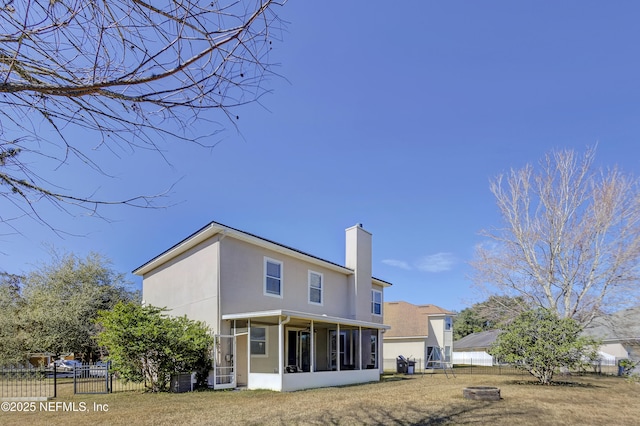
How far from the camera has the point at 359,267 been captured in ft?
72.1

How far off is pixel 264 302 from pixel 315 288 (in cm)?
360

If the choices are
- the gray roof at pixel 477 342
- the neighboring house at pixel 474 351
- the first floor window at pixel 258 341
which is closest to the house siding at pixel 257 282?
the first floor window at pixel 258 341

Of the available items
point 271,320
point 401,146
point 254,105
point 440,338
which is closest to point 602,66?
point 401,146

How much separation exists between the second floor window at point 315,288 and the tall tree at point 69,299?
11.8 meters

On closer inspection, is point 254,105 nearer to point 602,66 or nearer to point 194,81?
point 194,81

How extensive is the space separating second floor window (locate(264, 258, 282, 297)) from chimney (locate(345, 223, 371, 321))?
548 centimetres

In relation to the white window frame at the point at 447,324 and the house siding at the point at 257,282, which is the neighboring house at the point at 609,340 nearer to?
the white window frame at the point at 447,324

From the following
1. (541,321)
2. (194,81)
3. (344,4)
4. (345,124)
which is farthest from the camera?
(541,321)

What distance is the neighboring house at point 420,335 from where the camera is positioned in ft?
107

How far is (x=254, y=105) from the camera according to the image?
3.15m

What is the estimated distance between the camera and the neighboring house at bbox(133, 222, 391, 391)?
14594 mm

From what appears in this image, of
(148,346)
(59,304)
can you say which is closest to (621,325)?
(148,346)

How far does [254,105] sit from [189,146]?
687 millimetres

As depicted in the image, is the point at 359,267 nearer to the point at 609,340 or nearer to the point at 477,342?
the point at 609,340
